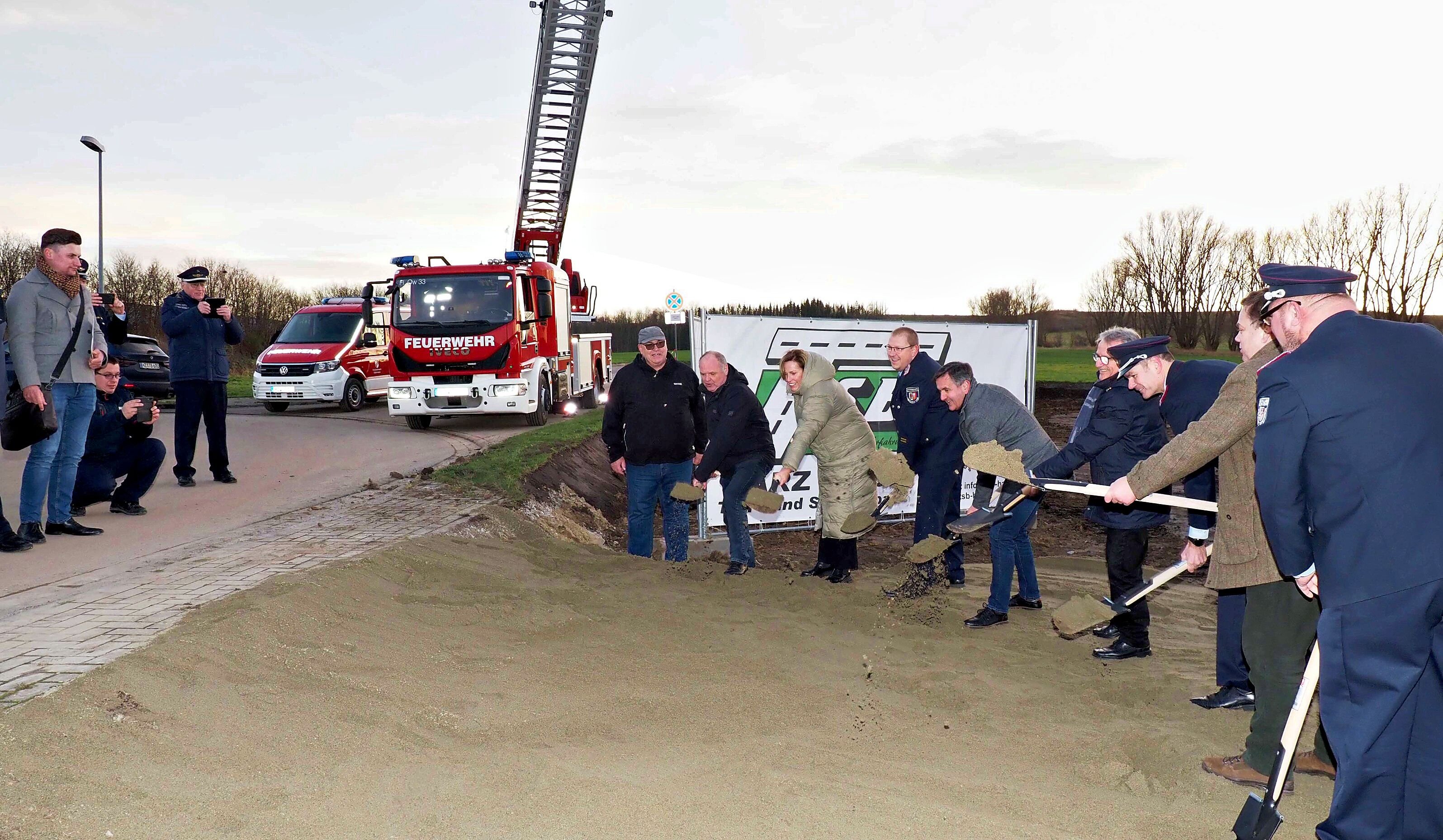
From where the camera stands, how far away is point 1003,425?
671cm

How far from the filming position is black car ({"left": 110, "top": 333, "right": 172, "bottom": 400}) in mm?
19812

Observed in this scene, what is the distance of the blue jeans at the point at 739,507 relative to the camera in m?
8.08

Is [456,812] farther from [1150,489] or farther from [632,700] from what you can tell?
[1150,489]

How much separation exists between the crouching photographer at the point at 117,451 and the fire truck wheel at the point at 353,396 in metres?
11.6

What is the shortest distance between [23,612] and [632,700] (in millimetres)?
3461

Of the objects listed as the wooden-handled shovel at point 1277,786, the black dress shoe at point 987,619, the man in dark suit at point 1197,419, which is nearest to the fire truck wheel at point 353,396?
the black dress shoe at point 987,619

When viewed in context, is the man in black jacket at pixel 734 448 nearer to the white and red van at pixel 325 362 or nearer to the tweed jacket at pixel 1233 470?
the tweed jacket at pixel 1233 470

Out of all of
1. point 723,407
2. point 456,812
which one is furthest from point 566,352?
point 456,812

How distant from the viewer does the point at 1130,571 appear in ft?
19.1

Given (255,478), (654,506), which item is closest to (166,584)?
(654,506)

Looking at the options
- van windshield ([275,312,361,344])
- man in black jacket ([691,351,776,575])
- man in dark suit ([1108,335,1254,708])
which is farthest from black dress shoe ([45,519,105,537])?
van windshield ([275,312,361,344])

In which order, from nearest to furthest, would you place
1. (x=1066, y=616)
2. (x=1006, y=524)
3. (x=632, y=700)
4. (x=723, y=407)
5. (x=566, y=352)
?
(x=632, y=700), (x=1066, y=616), (x=1006, y=524), (x=723, y=407), (x=566, y=352)

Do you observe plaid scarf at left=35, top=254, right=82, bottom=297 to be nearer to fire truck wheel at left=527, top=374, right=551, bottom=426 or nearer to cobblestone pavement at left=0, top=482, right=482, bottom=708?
cobblestone pavement at left=0, top=482, right=482, bottom=708

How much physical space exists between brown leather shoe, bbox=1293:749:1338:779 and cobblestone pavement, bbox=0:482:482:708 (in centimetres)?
519
